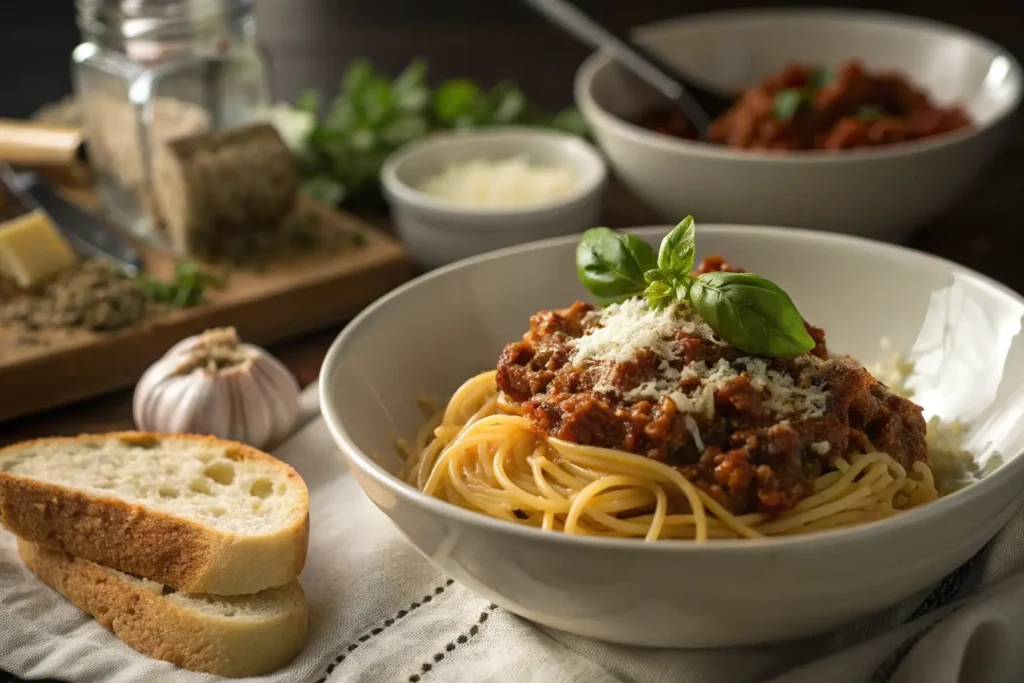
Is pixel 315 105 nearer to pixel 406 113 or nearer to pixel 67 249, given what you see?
pixel 406 113

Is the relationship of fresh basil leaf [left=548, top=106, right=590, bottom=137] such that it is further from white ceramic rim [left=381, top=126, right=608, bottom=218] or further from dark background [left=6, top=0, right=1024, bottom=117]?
dark background [left=6, top=0, right=1024, bottom=117]

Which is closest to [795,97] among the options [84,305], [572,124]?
[572,124]

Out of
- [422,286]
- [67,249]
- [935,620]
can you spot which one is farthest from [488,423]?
[67,249]

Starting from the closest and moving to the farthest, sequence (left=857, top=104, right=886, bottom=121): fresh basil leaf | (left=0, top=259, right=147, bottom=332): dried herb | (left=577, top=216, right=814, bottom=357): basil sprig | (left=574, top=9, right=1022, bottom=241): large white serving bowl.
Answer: (left=577, top=216, right=814, bottom=357): basil sprig, (left=0, top=259, right=147, bottom=332): dried herb, (left=574, top=9, right=1022, bottom=241): large white serving bowl, (left=857, top=104, right=886, bottom=121): fresh basil leaf

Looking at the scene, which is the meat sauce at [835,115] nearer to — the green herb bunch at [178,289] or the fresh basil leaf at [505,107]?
the fresh basil leaf at [505,107]

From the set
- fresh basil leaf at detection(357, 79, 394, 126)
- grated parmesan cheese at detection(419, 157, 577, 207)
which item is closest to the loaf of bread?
grated parmesan cheese at detection(419, 157, 577, 207)

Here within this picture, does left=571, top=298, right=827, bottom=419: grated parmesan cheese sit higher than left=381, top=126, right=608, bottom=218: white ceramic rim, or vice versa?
left=571, top=298, right=827, bottom=419: grated parmesan cheese
